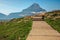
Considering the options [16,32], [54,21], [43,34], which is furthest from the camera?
[54,21]

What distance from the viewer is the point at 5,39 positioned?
12.9 meters

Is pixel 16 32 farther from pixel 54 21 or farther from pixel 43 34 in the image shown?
pixel 54 21

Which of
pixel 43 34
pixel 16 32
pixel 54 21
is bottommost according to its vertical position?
pixel 54 21

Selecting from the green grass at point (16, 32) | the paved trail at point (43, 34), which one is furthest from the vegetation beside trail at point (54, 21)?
the green grass at point (16, 32)

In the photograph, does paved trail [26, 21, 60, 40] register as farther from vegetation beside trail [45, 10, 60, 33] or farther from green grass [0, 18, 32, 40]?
vegetation beside trail [45, 10, 60, 33]

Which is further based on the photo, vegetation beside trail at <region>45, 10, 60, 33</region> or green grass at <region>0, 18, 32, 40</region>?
vegetation beside trail at <region>45, 10, 60, 33</region>

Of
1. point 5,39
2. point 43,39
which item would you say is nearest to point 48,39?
point 43,39

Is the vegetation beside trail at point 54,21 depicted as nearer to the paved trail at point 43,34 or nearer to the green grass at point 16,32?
the paved trail at point 43,34

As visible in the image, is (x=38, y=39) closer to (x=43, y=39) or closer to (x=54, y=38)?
(x=43, y=39)

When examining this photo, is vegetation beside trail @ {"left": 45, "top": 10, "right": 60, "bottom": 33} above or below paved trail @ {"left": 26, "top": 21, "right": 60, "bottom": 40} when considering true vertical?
below

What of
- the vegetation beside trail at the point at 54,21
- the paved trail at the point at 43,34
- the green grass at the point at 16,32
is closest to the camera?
the paved trail at the point at 43,34

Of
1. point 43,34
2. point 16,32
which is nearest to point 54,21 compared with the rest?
point 16,32

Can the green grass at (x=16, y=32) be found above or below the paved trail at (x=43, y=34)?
below

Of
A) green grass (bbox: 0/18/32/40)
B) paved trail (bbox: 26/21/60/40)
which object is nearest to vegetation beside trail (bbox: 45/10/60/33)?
paved trail (bbox: 26/21/60/40)
